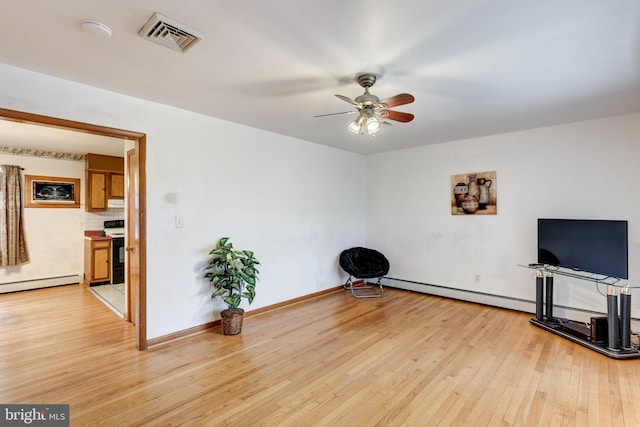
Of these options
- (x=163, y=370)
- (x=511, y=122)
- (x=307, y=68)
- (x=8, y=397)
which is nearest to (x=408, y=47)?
(x=307, y=68)

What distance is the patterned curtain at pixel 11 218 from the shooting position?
16.8ft

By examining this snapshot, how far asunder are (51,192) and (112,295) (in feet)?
7.90

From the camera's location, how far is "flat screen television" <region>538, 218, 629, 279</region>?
3.08m

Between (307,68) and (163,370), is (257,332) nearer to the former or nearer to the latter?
(163,370)

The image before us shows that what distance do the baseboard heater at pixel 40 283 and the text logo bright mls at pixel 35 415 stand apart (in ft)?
14.0

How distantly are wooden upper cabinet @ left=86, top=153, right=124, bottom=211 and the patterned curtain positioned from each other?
38.3 inches

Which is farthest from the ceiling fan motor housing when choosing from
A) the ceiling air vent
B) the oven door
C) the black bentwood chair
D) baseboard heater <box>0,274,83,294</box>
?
baseboard heater <box>0,274,83,294</box>

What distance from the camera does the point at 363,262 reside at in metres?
5.39

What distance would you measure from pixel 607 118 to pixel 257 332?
472 centimetres

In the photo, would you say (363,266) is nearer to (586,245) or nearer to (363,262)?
(363,262)

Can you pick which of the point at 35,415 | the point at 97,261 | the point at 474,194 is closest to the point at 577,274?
the point at 474,194

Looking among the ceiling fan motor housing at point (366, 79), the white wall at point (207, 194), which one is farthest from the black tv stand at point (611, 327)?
the white wall at point (207, 194)

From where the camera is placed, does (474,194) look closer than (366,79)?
No

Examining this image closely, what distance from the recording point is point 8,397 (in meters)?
2.24
